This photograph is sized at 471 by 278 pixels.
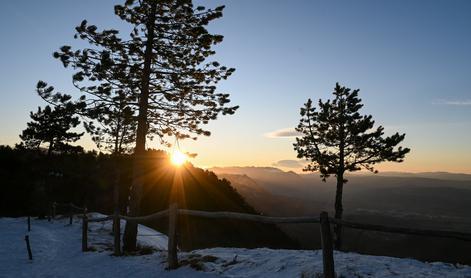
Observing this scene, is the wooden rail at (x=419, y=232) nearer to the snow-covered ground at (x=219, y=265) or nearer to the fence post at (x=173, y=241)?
the snow-covered ground at (x=219, y=265)

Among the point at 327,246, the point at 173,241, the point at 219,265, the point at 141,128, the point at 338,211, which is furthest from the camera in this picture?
the point at 338,211

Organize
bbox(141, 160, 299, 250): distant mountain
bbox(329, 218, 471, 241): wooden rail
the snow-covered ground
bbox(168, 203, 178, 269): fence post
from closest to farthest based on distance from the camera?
bbox(329, 218, 471, 241): wooden rail, the snow-covered ground, bbox(168, 203, 178, 269): fence post, bbox(141, 160, 299, 250): distant mountain

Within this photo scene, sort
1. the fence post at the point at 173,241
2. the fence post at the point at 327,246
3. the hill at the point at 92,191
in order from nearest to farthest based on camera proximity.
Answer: the fence post at the point at 327,246 → the fence post at the point at 173,241 → the hill at the point at 92,191

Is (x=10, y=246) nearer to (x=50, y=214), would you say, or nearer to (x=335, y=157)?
(x=50, y=214)

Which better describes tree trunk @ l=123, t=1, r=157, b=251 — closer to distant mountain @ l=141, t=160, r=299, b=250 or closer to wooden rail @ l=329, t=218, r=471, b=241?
wooden rail @ l=329, t=218, r=471, b=241

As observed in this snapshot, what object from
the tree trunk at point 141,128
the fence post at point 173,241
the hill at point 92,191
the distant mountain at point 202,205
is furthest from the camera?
the distant mountain at point 202,205

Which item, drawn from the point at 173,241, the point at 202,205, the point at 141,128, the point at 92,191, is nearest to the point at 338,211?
the point at 141,128

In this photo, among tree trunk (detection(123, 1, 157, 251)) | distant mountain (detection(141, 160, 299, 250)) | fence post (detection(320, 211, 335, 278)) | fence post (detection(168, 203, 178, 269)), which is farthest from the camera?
distant mountain (detection(141, 160, 299, 250))

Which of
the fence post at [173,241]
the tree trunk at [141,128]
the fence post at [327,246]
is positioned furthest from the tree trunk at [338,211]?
the fence post at [327,246]

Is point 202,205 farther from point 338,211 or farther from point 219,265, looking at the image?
point 219,265

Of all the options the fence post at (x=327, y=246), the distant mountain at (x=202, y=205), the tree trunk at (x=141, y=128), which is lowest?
the distant mountain at (x=202, y=205)

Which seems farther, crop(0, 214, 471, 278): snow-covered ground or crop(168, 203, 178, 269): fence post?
→ crop(168, 203, 178, 269): fence post

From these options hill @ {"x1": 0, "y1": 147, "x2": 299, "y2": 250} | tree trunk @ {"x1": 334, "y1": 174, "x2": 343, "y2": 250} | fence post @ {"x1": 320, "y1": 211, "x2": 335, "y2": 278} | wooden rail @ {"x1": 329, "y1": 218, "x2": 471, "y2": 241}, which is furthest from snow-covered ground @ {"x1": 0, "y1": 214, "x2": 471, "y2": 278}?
hill @ {"x1": 0, "y1": 147, "x2": 299, "y2": 250}

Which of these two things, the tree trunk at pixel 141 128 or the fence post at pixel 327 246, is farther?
the tree trunk at pixel 141 128
